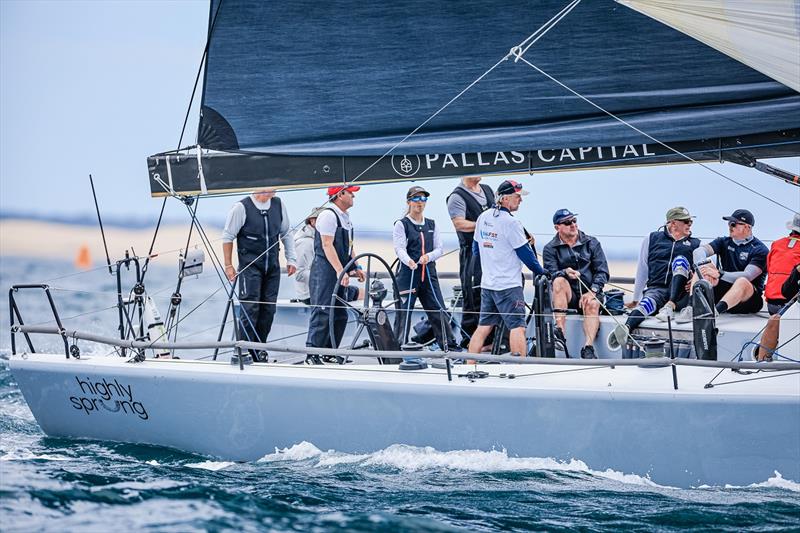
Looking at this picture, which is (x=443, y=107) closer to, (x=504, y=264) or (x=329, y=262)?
(x=504, y=264)

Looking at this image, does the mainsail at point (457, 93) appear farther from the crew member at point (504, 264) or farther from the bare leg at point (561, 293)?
the bare leg at point (561, 293)

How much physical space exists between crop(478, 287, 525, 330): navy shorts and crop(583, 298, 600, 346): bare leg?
528 millimetres

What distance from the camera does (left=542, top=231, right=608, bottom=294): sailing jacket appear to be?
6.94 metres

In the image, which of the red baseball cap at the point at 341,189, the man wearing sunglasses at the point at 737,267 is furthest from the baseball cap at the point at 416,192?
the man wearing sunglasses at the point at 737,267

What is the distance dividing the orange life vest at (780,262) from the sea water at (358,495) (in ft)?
4.92

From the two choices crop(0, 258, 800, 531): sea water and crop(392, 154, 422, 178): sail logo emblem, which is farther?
crop(392, 154, 422, 178): sail logo emblem

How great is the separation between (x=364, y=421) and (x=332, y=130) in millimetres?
1760

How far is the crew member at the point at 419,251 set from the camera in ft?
23.2

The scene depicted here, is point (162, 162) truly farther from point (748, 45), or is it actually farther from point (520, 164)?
point (748, 45)

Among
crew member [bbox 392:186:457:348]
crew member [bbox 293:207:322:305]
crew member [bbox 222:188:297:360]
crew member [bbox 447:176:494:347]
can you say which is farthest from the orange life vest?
crew member [bbox 293:207:322:305]

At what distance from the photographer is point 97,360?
6523 mm

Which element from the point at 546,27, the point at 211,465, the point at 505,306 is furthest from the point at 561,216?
the point at 211,465

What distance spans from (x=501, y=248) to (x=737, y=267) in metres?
1.71

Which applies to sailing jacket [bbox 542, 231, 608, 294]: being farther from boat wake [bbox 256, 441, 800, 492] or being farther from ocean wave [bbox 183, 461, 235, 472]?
ocean wave [bbox 183, 461, 235, 472]
